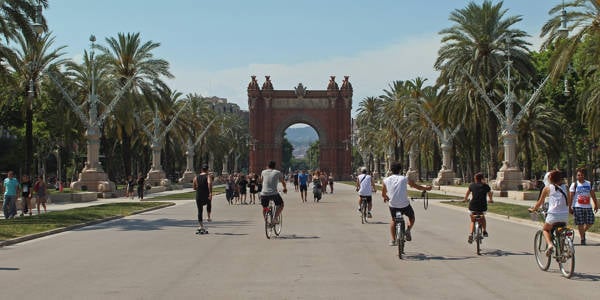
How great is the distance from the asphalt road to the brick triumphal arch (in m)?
95.0

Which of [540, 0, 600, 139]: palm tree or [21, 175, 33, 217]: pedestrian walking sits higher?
[540, 0, 600, 139]: palm tree

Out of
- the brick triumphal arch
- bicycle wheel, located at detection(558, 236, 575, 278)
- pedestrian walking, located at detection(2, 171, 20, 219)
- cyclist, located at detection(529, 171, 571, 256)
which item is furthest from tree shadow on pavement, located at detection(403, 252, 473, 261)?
the brick triumphal arch

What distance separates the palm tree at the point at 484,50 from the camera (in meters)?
40.6

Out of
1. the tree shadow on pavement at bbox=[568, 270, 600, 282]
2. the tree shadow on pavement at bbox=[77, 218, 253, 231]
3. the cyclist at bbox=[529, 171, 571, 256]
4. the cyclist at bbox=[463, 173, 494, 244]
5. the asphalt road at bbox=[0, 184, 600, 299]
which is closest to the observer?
the asphalt road at bbox=[0, 184, 600, 299]

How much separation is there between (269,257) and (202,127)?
6715 centimetres

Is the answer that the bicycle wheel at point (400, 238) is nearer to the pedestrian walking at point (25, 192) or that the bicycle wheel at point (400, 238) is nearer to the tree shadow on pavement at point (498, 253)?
the tree shadow on pavement at point (498, 253)

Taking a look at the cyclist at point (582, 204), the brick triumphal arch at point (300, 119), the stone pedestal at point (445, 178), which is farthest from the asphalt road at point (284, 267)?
the brick triumphal arch at point (300, 119)

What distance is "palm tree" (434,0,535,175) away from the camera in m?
40.6

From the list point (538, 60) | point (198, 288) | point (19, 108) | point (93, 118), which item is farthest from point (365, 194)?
point (19, 108)

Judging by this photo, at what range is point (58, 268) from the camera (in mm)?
11086

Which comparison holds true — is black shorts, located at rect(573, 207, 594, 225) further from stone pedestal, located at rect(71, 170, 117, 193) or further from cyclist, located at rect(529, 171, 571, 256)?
stone pedestal, located at rect(71, 170, 117, 193)

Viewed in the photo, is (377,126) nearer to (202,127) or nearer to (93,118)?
(202,127)

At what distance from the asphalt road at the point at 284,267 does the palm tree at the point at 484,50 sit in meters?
24.6

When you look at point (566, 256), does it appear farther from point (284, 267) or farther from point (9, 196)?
point (9, 196)
